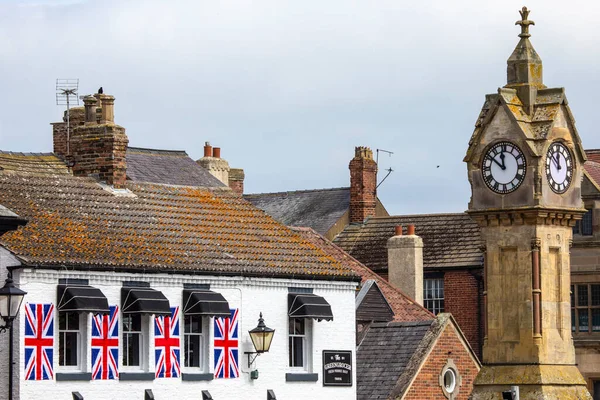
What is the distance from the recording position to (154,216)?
45.6m

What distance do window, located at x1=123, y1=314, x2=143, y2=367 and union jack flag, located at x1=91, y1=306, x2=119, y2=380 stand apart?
0.46 meters

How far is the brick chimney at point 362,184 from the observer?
73438 millimetres

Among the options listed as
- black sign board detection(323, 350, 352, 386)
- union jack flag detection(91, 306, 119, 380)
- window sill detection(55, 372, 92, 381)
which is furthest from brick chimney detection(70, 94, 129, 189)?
black sign board detection(323, 350, 352, 386)

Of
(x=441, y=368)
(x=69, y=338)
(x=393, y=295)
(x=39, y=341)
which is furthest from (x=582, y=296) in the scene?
(x=39, y=341)

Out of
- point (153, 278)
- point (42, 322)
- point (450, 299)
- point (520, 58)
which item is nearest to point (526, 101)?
point (520, 58)

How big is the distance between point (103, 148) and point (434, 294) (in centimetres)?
2526

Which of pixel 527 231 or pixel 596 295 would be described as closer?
pixel 527 231

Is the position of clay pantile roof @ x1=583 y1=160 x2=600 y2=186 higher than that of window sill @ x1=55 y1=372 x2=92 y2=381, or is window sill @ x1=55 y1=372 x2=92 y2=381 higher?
clay pantile roof @ x1=583 y1=160 x2=600 y2=186

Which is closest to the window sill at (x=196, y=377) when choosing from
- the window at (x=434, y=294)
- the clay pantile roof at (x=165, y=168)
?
the clay pantile roof at (x=165, y=168)

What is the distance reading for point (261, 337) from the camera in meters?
44.1

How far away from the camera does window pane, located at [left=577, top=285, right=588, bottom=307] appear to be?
67.2 meters

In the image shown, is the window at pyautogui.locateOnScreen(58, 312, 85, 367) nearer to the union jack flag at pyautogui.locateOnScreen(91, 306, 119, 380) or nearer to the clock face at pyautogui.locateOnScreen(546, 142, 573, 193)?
the union jack flag at pyautogui.locateOnScreen(91, 306, 119, 380)

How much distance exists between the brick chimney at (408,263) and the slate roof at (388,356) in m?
9.72

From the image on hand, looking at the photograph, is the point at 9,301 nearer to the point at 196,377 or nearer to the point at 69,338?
the point at 69,338
